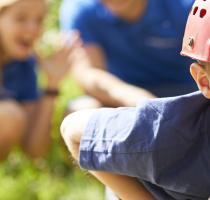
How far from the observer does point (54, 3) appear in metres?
5.77

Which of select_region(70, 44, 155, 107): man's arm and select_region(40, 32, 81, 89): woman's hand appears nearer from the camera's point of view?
select_region(70, 44, 155, 107): man's arm

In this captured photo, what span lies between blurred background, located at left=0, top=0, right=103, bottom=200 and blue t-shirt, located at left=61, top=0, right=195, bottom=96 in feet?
1.51

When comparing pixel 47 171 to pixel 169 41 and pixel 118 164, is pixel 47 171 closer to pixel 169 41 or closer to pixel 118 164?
pixel 169 41

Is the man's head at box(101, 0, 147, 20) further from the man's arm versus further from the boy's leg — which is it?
the boy's leg

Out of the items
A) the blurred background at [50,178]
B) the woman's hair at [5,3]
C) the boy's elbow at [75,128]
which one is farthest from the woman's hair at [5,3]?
the boy's elbow at [75,128]

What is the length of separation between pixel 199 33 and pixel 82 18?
1959 millimetres

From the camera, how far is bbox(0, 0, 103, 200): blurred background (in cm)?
343

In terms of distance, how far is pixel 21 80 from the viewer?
3.97m

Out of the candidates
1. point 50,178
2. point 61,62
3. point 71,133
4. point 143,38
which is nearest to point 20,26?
point 61,62

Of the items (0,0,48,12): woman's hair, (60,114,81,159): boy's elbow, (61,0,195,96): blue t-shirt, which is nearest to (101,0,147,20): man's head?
(61,0,195,96): blue t-shirt

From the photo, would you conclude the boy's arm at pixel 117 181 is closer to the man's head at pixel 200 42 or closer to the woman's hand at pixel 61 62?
the man's head at pixel 200 42

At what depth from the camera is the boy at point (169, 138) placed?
189cm

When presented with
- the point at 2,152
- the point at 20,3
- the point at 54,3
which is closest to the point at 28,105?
the point at 2,152

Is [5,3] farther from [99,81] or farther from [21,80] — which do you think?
[99,81]
